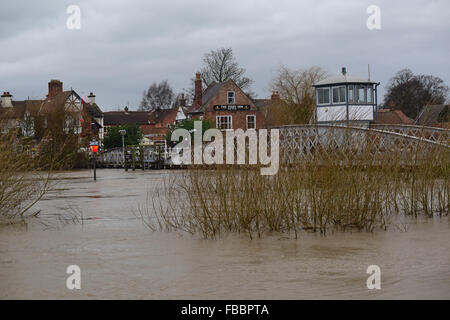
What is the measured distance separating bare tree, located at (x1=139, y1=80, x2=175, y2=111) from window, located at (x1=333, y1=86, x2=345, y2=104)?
2644 inches

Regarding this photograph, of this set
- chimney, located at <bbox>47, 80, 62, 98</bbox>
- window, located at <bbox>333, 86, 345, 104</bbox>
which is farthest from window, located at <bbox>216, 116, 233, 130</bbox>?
window, located at <bbox>333, 86, 345, 104</bbox>

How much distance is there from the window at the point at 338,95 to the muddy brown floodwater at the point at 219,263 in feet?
97.8

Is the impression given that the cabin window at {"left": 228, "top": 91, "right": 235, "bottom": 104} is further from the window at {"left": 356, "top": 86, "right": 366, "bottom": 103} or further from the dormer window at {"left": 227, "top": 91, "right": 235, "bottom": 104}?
the window at {"left": 356, "top": 86, "right": 366, "bottom": 103}

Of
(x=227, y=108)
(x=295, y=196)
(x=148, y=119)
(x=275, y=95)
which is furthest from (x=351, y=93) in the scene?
(x=148, y=119)

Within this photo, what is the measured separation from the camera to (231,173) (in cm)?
A: 1212

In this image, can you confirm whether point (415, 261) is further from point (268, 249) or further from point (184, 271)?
point (184, 271)

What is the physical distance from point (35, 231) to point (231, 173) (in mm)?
4757

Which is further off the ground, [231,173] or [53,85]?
[53,85]

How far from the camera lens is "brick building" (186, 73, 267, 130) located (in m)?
65.9

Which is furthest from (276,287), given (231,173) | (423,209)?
(423,209)

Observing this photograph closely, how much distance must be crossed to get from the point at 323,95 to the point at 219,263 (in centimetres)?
3501

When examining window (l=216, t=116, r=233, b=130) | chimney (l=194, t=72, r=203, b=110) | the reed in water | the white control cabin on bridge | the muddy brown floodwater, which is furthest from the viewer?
chimney (l=194, t=72, r=203, b=110)

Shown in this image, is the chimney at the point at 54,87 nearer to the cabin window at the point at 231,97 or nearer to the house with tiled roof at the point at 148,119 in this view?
the cabin window at the point at 231,97

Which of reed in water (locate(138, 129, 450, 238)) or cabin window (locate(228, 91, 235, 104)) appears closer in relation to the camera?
reed in water (locate(138, 129, 450, 238))
